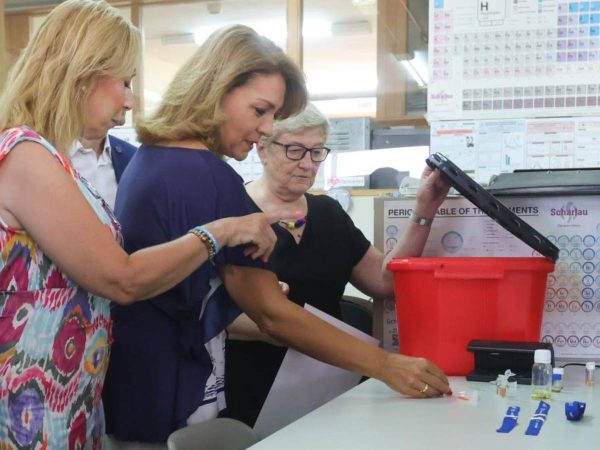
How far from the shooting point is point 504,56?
3.20m

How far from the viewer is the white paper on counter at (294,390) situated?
1.65m

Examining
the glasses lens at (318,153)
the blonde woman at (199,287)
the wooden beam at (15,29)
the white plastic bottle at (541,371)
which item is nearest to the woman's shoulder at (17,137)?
the blonde woman at (199,287)

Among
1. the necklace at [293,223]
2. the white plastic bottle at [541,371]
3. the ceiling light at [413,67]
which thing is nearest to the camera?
the white plastic bottle at [541,371]

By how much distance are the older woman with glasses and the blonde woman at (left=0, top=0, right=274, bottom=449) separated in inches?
24.0

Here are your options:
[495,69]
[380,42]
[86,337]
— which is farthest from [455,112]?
[86,337]

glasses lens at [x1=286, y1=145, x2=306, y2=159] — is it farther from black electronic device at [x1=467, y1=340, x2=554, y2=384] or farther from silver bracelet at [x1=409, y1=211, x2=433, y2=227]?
black electronic device at [x1=467, y1=340, x2=554, y2=384]

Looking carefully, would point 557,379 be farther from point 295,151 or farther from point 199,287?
point 295,151

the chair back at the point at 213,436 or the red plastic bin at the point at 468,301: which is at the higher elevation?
the red plastic bin at the point at 468,301

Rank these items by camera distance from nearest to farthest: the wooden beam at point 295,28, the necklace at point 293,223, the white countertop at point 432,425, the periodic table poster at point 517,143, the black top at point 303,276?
1. the white countertop at point 432,425
2. the black top at point 303,276
3. the necklace at point 293,223
4. the periodic table poster at point 517,143
5. the wooden beam at point 295,28

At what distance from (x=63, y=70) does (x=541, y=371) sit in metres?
1.07

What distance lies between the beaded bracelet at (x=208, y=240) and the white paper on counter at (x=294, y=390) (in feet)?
1.52

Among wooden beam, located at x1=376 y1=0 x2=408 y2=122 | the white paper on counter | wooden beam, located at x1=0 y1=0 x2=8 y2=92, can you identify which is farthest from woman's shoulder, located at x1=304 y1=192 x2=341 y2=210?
wooden beam, located at x1=0 y1=0 x2=8 y2=92

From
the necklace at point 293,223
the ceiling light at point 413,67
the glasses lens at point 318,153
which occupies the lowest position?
the necklace at point 293,223

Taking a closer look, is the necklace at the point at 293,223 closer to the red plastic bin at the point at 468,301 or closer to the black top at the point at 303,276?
the black top at the point at 303,276
